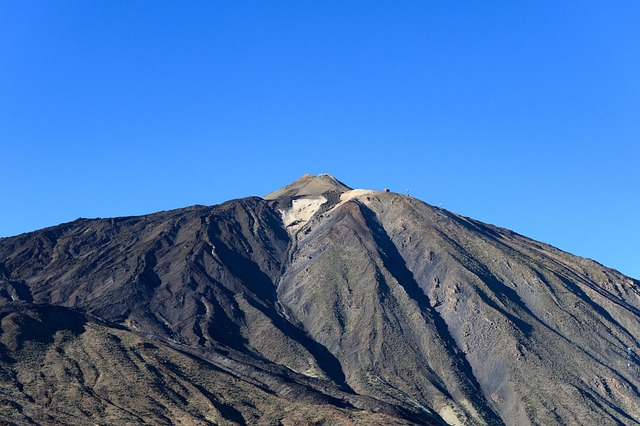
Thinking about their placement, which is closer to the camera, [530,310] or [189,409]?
[189,409]

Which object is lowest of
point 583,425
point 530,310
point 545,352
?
point 583,425

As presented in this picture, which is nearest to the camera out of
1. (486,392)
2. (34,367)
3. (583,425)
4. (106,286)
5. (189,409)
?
(189,409)

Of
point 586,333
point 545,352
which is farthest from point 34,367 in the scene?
point 586,333

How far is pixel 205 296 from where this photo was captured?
185250 millimetres

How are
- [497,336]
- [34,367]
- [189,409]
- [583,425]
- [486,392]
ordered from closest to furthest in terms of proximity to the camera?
[189,409] < [34,367] < [583,425] < [486,392] < [497,336]

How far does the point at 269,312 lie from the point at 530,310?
53.8m

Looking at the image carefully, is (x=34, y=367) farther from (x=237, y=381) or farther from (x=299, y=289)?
(x=299, y=289)

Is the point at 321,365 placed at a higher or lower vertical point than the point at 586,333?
lower

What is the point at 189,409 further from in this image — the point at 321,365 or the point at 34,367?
the point at 321,365

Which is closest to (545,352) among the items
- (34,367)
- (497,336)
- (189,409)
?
(497,336)

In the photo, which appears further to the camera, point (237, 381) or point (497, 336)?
point (497, 336)

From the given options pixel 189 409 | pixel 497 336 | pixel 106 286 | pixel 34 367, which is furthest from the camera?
pixel 106 286

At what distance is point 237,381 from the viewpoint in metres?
130

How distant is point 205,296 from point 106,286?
2126cm
